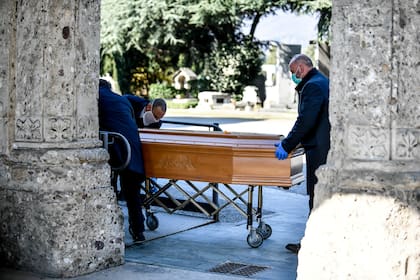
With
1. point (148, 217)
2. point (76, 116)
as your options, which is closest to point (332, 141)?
point (76, 116)

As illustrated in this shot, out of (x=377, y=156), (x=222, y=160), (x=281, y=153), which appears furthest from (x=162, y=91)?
(x=377, y=156)

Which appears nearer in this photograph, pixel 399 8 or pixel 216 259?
pixel 399 8

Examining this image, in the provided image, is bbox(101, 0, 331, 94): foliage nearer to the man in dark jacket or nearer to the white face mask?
the white face mask

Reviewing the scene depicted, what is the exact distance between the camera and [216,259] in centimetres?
682

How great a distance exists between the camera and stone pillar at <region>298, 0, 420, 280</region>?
15.2 feet

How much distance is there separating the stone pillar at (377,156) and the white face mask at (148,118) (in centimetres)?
424

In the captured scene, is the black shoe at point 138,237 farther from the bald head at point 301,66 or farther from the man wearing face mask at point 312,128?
the bald head at point 301,66

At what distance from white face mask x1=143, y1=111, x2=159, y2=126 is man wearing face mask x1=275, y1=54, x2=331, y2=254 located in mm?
2173

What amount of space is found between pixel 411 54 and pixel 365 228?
3.63 feet

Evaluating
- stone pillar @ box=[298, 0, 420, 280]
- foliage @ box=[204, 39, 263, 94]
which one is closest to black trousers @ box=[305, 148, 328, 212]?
stone pillar @ box=[298, 0, 420, 280]

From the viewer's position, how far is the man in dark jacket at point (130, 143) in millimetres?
7242

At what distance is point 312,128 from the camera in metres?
6.86

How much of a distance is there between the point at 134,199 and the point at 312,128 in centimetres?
184

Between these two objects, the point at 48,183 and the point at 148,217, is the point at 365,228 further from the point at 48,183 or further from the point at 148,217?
the point at 148,217
